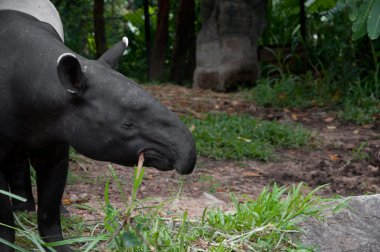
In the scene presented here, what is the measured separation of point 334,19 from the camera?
9.88 meters

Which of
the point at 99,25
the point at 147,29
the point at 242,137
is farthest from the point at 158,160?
the point at 147,29

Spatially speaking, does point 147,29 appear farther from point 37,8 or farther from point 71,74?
point 71,74

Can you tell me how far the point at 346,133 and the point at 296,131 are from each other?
717 mm

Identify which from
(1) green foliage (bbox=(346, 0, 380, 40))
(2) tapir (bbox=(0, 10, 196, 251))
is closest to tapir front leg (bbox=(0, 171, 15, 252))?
(2) tapir (bbox=(0, 10, 196, 251))

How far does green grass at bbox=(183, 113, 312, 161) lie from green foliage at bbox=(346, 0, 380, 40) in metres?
1.46

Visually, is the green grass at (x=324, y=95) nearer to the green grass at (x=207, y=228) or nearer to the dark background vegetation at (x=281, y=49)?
the dark background vegetation at (x=281, y=49)

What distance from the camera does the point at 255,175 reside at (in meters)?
5.71

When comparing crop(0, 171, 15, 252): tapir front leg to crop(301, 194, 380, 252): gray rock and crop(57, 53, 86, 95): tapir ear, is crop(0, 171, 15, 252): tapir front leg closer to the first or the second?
crop(57, 53, 86, 95): tapir ear

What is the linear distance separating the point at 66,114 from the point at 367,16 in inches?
126

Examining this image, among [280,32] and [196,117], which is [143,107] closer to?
[196,117]

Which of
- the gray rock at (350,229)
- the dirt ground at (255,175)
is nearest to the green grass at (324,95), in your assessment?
the dirt ground at (255,175)

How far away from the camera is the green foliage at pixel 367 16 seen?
5.14m

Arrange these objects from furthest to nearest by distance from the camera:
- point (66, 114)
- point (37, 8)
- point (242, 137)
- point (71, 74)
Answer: point (242, 137), point (37, 8), point (66, 114), point (71, 74)

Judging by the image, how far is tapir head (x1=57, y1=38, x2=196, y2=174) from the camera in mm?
2564
